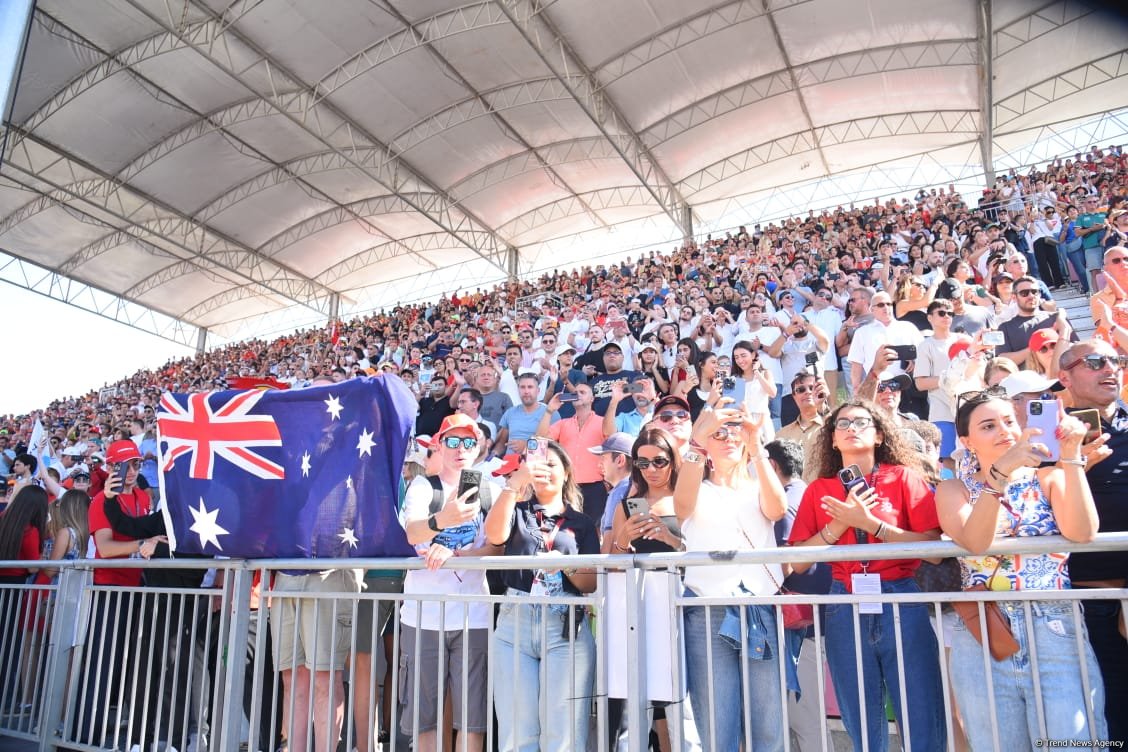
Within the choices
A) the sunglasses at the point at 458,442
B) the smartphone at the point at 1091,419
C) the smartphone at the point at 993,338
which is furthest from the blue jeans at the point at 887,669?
the smartphone at the point at 993,338

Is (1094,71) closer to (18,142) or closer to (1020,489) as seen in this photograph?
(1020,489)

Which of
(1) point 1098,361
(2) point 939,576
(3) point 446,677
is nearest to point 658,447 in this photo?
(2) point 939,576

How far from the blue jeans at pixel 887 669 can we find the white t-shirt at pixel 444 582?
152cm

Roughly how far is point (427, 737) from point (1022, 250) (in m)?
10.8

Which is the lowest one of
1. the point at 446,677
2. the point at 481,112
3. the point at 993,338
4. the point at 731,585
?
the point at 446,677

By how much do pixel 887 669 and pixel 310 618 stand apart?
284 cm

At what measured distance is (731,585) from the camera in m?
3.23

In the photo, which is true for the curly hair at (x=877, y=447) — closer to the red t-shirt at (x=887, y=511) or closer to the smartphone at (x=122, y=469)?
the red t-shirt at (x=887, y=511)

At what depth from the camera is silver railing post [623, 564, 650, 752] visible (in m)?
2.71

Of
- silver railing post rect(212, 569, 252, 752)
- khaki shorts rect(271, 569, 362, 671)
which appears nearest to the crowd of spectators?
khaki shorts rect(271, 569, 362, 671)

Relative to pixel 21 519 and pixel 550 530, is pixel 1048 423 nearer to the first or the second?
pixel 550 530

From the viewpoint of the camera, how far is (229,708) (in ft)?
12.5

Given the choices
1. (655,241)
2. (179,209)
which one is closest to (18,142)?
(179,209)

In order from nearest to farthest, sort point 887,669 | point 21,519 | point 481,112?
1. point 887,669
2. point 21,519
3. point 481,112
